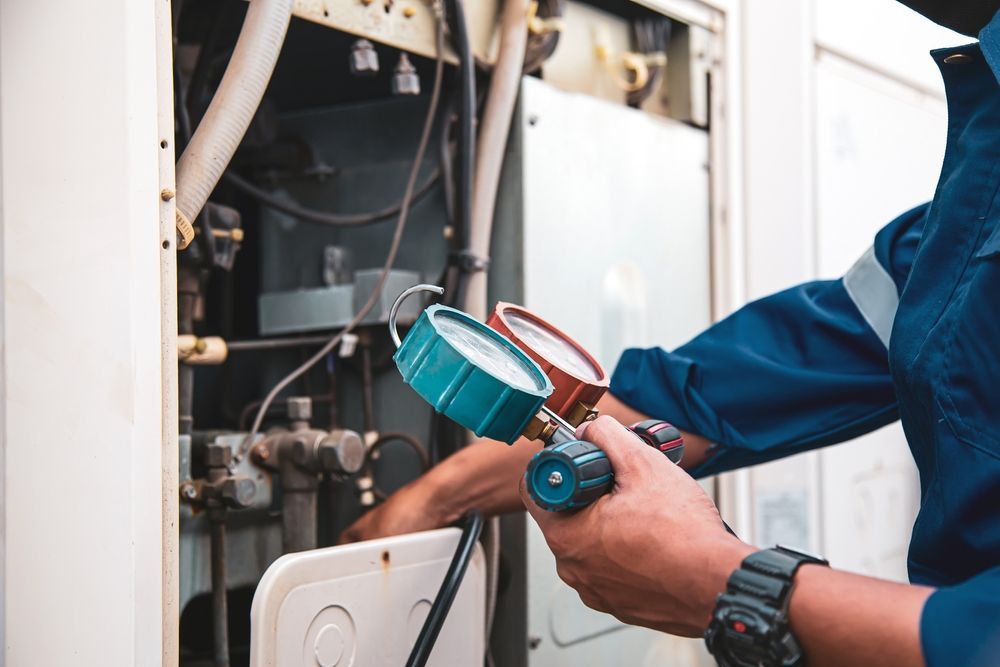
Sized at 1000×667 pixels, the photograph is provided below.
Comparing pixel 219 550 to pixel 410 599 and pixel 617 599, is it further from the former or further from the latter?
pixel 617 599

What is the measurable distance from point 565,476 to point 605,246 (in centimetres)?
78

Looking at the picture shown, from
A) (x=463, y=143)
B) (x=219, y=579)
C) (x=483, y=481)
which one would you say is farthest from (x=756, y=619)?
(x=463, y=143)

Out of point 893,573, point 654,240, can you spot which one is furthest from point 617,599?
point 893,573

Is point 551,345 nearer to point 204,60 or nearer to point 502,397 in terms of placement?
point 502,397

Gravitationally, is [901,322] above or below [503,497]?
above

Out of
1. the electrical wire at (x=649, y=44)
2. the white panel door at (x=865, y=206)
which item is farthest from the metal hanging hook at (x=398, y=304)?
the white panel door at (x=865, y=206)

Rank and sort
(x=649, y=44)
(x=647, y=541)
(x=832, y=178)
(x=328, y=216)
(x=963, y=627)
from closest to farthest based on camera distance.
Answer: (x=963, y=627)
(x=647, y=541)
(x=328, y=216)
(x=649, y=44)
(x=832, y=178)

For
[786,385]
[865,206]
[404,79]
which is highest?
[404,79]

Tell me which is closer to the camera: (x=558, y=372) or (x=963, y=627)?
(x=963, y=627)

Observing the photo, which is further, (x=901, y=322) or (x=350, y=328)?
(x=350, y=328)

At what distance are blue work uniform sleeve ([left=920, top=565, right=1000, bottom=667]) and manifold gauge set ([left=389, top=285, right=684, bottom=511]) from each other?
26 centimetres

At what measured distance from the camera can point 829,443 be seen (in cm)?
135

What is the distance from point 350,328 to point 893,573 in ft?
4.20

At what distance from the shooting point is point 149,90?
921 millimetres
